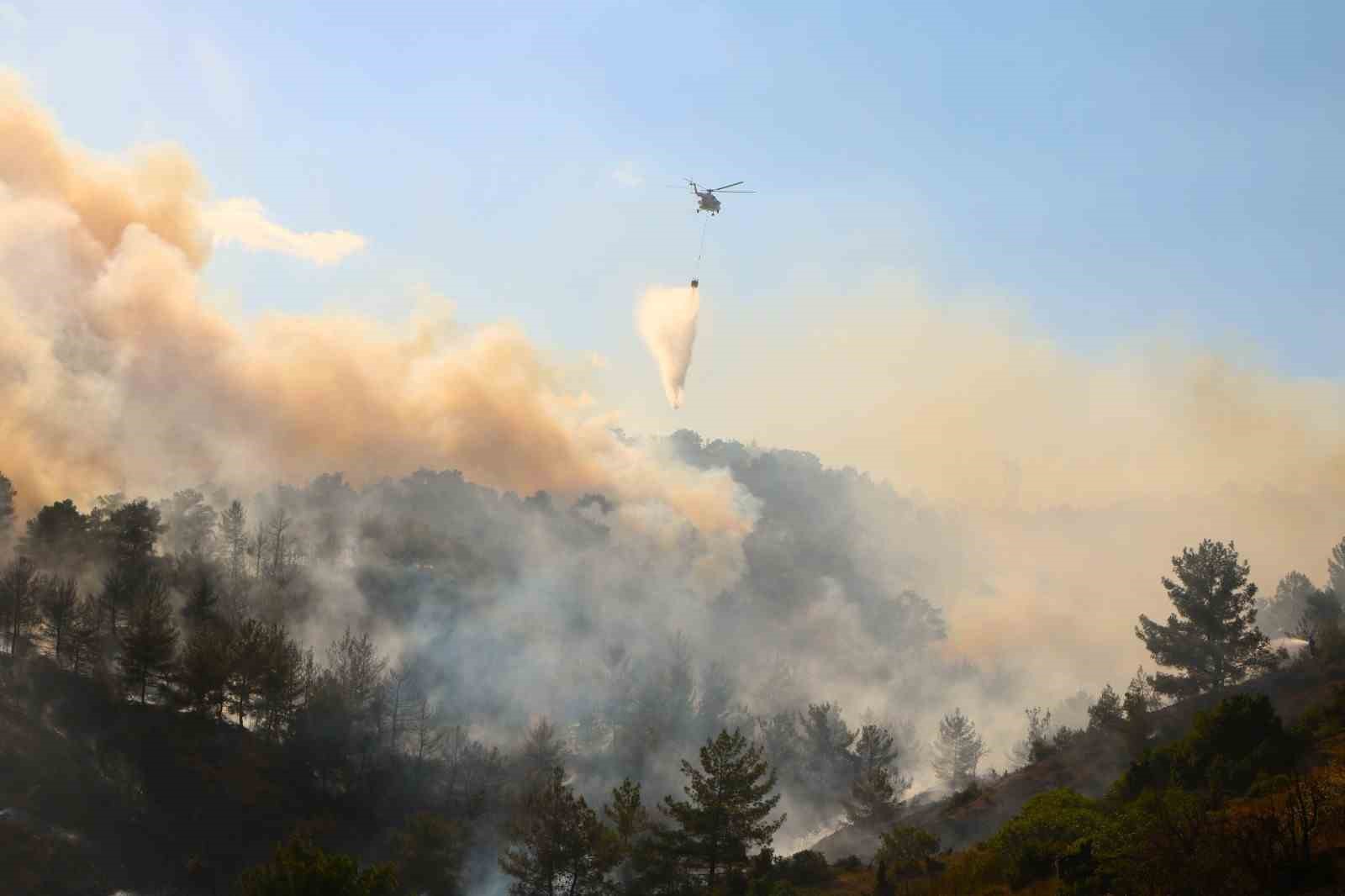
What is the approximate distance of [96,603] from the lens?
81312mm

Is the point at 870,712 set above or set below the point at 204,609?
below

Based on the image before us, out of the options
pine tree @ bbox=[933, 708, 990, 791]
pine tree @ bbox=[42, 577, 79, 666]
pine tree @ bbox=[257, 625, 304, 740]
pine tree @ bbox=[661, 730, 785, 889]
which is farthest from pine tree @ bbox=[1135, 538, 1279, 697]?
pine tree @ bbox=[42, 577, 79, 666]

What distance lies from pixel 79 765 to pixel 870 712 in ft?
283

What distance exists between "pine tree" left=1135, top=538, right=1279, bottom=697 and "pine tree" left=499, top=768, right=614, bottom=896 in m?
46.5

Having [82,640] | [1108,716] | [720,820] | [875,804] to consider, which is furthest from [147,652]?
[1108,716]

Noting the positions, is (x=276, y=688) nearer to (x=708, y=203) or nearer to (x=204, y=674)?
(x=204, y=674)

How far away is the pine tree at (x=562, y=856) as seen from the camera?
4612 centimetres

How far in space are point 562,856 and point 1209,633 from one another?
2064 inches

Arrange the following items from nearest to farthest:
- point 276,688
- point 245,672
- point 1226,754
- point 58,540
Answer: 1. point 1226,754
2. point 276,688
3. point 245,672
4. point 58,540

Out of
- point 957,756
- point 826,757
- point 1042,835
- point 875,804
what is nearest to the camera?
point 1042,835

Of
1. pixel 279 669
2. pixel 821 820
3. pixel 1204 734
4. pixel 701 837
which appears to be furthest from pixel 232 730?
pixel 1204 734

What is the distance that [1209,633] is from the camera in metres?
76.4

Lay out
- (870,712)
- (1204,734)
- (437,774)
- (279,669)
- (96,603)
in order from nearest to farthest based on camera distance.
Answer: (1204,734), (279,669), (437,774), (96,603), (870,712)

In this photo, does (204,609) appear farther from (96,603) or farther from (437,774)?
(437,774)
